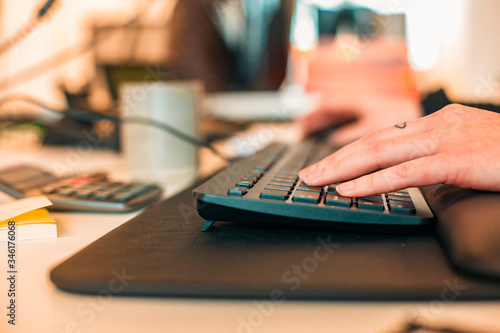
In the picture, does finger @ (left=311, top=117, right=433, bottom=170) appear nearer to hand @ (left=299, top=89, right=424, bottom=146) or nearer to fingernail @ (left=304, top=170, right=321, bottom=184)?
fingernail @ (left=304, top=170, right=321, bottom=184)

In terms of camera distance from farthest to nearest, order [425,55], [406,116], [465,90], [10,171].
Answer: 1. [425,55]
2. [465,90]
3. [406,116]
4. [10,171]

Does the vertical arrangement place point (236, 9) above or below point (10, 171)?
above

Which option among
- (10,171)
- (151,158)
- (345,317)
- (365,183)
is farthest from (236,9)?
(345,317)

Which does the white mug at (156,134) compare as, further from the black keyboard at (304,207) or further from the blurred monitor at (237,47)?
the blurred monitor at (237,47)

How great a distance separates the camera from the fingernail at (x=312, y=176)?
0.39 meters

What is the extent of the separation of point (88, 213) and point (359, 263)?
0.98 feet

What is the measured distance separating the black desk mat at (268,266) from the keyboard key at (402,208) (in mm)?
19

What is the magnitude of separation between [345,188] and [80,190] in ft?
0.96

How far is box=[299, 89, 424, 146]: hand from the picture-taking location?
33.6 inches

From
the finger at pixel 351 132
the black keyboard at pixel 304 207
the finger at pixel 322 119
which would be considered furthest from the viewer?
the finger at pixel 322 119

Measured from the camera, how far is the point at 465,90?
4.35 ft

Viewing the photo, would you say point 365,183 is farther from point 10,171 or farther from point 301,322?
point 10,171

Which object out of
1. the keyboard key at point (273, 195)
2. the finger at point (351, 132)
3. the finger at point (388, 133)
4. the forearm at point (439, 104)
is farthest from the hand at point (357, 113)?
the keyboard key at point (273, 195)

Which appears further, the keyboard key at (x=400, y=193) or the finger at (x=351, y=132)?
the finger at (x=351, y=132)
